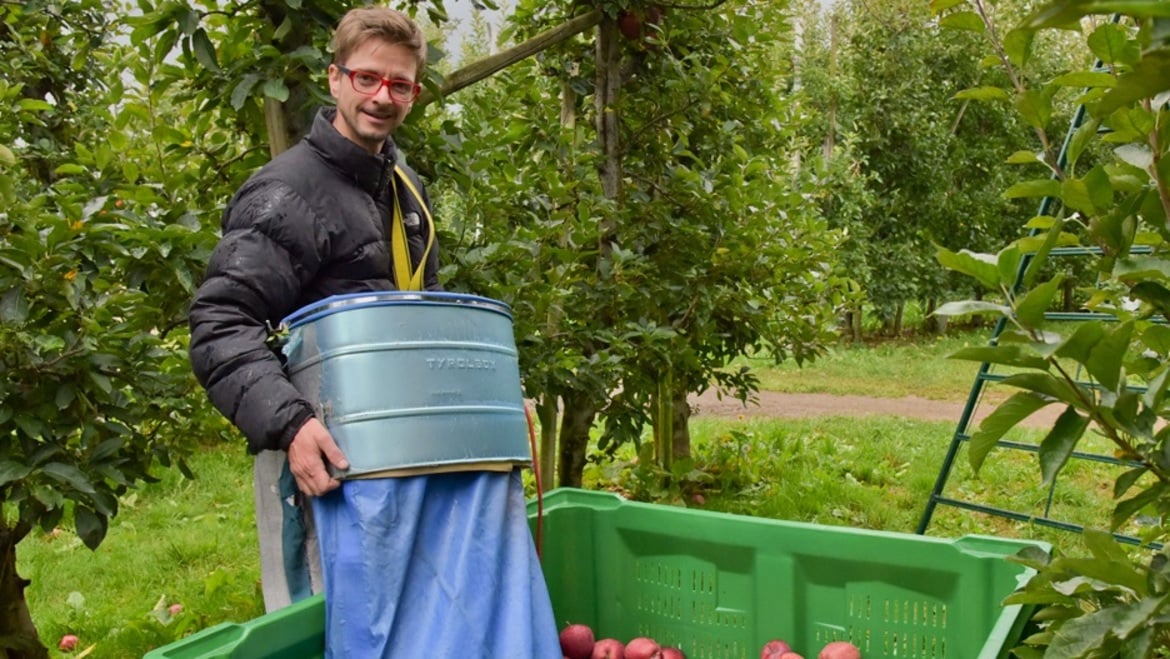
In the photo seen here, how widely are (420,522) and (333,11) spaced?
1.20m

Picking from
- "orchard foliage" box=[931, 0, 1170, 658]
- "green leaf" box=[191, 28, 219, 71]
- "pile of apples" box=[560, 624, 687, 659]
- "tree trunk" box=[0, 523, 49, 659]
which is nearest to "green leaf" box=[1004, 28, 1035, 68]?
"orchard foliage" box=[931, 0, 1170, 658]

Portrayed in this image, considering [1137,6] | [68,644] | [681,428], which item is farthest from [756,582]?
[681,428]

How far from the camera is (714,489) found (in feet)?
14.7

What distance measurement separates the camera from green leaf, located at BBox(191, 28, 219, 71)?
199 centimetres

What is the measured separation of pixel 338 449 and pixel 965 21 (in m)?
0.96

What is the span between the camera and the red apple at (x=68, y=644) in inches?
112

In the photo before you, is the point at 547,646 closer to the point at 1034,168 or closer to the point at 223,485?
the point at 223,485

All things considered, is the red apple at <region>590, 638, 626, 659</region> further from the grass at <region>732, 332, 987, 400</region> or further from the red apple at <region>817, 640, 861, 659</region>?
the grass at <region>732, 332, 987, 400</region>

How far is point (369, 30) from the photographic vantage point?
1.72 meters

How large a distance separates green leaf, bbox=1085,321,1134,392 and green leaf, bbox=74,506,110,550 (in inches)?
69.1

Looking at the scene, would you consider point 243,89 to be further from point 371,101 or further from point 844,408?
point 844,408

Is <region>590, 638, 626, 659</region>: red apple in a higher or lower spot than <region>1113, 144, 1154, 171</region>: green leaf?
lower

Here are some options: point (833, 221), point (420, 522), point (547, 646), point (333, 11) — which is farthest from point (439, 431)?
point (833, 221)

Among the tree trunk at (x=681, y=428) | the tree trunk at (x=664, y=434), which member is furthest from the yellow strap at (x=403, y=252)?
the tree trunk at (x=681, y=428)
